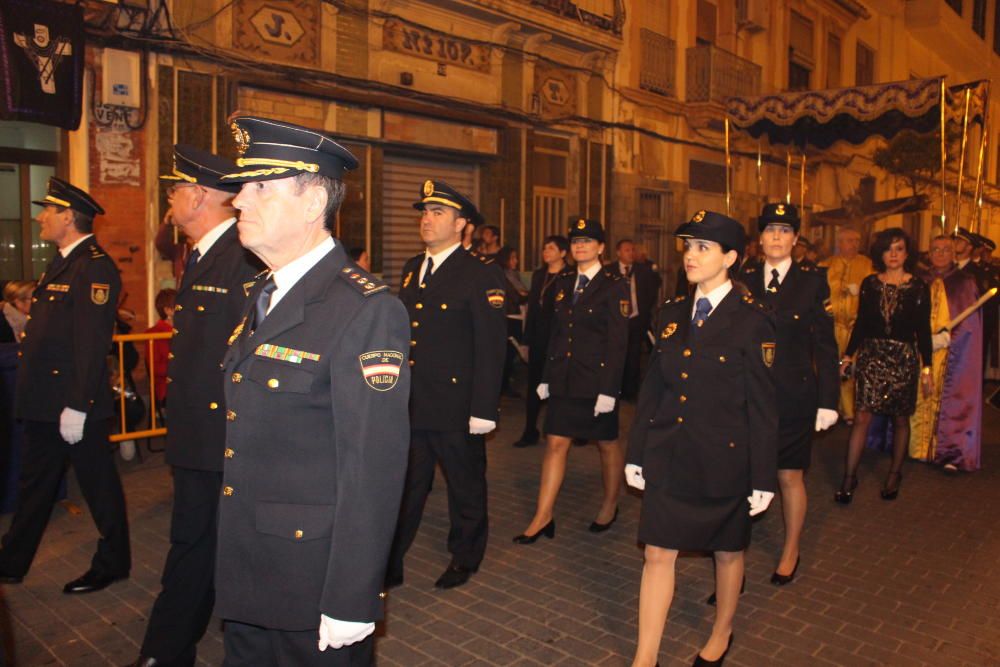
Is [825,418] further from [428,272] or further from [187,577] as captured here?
[187,577]

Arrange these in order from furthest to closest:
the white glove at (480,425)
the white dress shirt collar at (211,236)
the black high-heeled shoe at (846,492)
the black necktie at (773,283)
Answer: the black high-heeled shoe at (846,492)
the black necktie at (773,283)
the white glove at (480,425)
the white dress shirt collar at (211,236)

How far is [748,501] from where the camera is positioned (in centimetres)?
375

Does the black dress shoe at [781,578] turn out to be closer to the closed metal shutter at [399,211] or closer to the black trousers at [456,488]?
the black trousers at [456,488]

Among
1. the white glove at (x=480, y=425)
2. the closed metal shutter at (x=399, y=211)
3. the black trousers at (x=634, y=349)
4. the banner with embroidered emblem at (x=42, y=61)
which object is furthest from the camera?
the closed metal shutter at (x=399, y=211)

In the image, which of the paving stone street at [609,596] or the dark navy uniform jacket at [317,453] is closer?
the dark navy uniform jacket at [317,453]

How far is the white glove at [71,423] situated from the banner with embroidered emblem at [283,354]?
8.56 feet

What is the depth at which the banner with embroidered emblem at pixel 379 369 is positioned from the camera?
2281 mm

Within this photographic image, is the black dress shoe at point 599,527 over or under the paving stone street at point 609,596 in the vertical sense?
over

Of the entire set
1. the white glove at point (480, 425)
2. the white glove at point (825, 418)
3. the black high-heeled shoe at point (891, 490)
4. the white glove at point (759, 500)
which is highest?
the white glove at point (825, 418)

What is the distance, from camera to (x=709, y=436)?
12.0 ft

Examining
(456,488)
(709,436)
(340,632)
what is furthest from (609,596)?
(340,632)

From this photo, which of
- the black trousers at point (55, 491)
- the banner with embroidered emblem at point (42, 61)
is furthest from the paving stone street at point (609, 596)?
the banner with embroidered emblem at point (42, 61)

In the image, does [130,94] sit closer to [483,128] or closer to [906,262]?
[483,128]

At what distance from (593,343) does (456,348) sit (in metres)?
1.21
